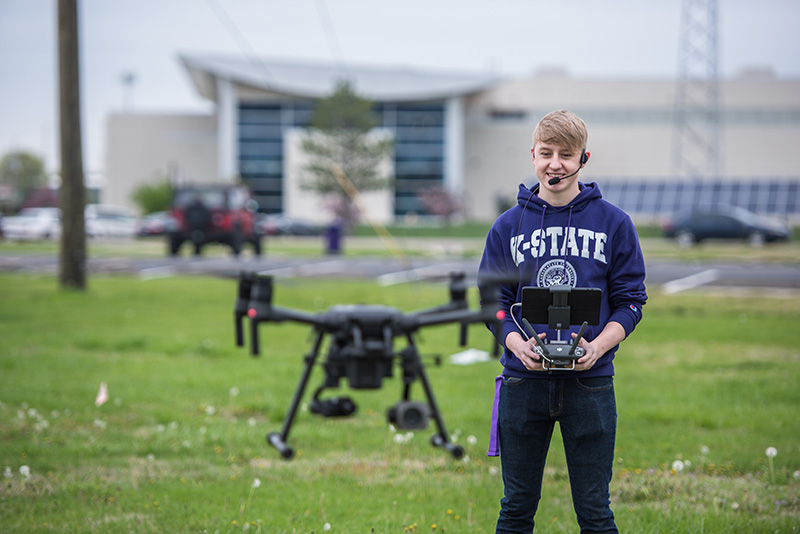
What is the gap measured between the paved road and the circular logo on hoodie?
1457 cm

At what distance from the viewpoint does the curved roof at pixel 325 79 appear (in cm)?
7175

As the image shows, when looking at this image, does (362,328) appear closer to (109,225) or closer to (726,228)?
(726,228)

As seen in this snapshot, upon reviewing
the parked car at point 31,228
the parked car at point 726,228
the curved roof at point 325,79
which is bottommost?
the parked car at point 31,228

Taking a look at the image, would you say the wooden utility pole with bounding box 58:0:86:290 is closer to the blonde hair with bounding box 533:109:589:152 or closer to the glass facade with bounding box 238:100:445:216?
the blonde hair with bounding box 533:109:589:152

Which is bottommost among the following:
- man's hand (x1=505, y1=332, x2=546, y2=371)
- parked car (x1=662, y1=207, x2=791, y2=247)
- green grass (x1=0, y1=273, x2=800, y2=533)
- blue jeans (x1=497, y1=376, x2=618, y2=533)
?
parked car (x1=662, y1=207, x2=791, y2=247)

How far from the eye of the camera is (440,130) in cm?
7662

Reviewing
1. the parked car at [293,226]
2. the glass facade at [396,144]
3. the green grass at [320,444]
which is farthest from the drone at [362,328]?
the glass facade at [396,144]

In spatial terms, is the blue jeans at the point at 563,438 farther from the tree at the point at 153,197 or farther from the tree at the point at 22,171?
the tree at the point at 22,171

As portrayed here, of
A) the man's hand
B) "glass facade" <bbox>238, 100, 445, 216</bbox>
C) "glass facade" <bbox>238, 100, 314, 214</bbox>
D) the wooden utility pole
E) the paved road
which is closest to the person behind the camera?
the man's hand

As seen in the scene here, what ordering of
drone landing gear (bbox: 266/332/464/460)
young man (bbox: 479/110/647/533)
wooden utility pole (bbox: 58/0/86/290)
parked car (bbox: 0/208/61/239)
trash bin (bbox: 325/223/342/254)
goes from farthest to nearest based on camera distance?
parked car (bbox: 0/208/61/239) → trash bin (bbox: 325/223/342/254) → wooden utility pole (bbox: 58/0/86/290) → drone landing gear (bbox: 266/332/464/460) → young man (bbox: 479/110/647/533)

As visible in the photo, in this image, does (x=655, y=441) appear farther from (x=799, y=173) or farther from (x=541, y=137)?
(x=799, y=173)

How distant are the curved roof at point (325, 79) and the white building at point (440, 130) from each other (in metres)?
0.12

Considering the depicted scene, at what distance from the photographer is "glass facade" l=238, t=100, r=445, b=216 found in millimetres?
74562

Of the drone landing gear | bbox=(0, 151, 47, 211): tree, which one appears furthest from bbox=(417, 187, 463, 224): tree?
the drone landing gear
